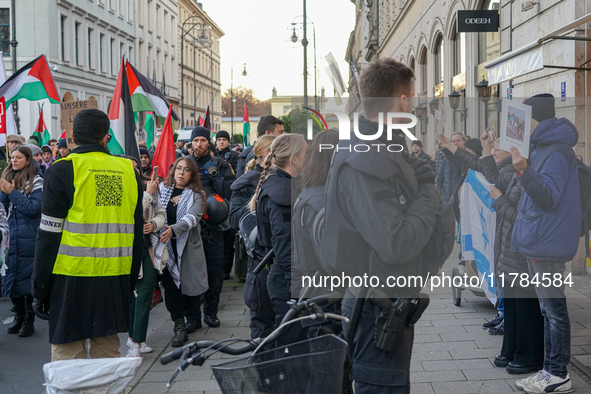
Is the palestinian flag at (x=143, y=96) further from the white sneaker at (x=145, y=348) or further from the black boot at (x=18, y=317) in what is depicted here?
the white sneaker at (x=145, y=348)

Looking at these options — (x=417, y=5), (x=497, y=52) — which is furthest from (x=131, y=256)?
(x=417, y=5)

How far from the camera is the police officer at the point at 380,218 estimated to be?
2.56 meters

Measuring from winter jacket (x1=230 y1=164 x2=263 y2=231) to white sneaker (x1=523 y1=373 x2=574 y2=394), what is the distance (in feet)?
8.63

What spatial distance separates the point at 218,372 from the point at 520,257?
129 inches

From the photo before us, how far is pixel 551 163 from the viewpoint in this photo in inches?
165

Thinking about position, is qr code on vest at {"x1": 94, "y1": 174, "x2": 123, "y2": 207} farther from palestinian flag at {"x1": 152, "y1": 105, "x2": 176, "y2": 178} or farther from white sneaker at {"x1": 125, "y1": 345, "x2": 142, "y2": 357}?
palestinian flag at {"x1": 152, "y1": 105, "x2": 176, "y2": 178}

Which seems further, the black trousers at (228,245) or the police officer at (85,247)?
the black trousers at (228,245)

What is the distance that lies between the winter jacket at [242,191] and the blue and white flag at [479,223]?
70.2 inches

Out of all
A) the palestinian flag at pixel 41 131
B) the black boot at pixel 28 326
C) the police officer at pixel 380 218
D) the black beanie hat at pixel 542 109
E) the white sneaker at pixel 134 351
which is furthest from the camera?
the palestinian flag at pixel 41 131

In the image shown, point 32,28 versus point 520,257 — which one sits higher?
point 32,28

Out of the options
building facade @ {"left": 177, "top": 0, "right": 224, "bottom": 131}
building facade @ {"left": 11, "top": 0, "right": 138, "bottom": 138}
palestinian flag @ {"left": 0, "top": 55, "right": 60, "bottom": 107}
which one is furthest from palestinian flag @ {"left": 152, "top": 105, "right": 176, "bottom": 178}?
building facade @ {"left": 177, "top": 0, "right": 224, "bottom": 131}

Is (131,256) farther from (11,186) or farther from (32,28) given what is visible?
(32,28)

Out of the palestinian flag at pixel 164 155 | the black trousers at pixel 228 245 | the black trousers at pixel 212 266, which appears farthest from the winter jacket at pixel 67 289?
the black trousers at pixel 228 245

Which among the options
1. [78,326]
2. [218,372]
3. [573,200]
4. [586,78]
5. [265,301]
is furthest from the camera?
[586,78]
